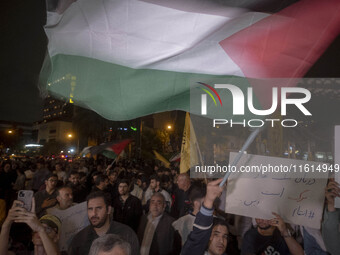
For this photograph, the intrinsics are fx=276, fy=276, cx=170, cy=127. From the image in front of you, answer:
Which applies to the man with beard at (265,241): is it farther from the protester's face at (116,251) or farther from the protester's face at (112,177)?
the protester's face at (112,177)

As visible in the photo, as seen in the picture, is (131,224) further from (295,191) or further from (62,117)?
(62,117)

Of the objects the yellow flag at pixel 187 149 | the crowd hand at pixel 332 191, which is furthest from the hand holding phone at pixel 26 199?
the yellow flag at pixel 187 149

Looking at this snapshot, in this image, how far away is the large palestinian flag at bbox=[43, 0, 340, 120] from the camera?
2.50 metres

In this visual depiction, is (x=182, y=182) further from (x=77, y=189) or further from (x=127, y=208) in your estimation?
(x=77, y=189)

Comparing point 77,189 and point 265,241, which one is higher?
point 77,189

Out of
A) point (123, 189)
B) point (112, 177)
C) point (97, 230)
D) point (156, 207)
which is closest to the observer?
point (97, 230)

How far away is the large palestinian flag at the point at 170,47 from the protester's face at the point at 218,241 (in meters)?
1.37

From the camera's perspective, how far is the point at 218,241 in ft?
9.32

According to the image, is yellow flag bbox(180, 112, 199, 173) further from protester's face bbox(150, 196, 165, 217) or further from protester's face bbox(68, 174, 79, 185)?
protester's face bbox(68, 174, 79, 185)

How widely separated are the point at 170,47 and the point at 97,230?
2.23 metres

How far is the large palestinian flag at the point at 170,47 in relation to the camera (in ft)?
8.20

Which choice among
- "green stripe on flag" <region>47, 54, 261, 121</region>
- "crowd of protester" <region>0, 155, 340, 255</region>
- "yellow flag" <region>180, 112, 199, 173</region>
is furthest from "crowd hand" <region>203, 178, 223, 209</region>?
"yellow flag" <region>180, 112, 199, 173</region>

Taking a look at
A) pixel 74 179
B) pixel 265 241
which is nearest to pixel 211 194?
pixel 265 241

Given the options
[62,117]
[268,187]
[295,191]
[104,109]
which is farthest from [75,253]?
[62,117]
